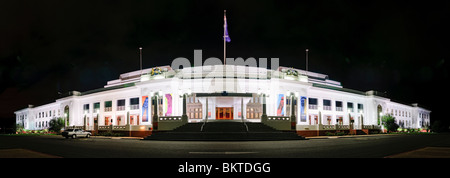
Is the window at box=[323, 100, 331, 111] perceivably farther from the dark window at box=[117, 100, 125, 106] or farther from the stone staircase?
the dark window at box=[117, 100, 125, 106]

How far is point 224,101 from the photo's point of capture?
50000 millimetres

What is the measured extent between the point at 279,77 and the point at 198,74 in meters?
13.8

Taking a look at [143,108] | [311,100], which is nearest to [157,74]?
[143,108]

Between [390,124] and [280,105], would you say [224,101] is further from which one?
[390,124]

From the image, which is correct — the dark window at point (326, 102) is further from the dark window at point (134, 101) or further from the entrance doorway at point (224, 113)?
the dark window at point (134, 101)

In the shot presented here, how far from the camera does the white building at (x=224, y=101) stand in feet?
143

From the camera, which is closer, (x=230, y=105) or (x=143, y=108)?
(x=230, y=105)

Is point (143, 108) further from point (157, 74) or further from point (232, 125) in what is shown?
point (232, 125)

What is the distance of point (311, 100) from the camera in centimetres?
6262

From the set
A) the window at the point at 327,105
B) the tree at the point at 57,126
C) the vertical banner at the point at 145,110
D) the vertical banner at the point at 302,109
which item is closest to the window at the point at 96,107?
the tree at the point at 57,126

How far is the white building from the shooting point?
43.7 metres

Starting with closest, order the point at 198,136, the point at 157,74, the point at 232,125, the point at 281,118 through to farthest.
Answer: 1. the point at 198,136
2. the point at 232,125
3. the point at 281,118
4. the point at 157,74

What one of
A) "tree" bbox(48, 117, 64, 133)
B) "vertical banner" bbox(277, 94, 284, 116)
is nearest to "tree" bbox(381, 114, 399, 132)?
"vertical banner" bbox(277, 94, 284, 116)
